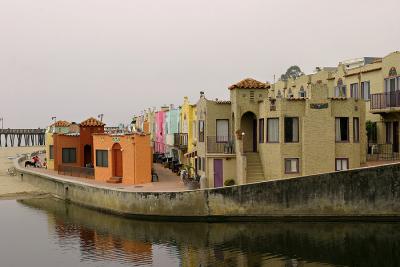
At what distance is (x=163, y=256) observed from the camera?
30406 millimetres

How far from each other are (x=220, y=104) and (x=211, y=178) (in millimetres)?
6357

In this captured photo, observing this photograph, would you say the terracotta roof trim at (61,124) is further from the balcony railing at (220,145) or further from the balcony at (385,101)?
the balcony at (385,101)

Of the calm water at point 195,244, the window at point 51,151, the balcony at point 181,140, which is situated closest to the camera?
the calm water at point 195,244

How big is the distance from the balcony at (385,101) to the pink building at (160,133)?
3206 centimetres

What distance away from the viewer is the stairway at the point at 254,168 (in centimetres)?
4050

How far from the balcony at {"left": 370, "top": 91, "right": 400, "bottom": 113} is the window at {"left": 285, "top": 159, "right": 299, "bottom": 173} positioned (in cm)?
965

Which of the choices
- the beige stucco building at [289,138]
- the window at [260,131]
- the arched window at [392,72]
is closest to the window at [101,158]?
the beige stucco building at [289,138]

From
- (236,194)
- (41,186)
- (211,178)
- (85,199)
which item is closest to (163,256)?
(236,194)

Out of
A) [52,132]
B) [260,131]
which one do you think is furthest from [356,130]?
[52,132]

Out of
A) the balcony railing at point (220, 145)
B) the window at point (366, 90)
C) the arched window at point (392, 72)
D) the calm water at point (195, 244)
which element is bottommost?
the calm water at point (195, 244)

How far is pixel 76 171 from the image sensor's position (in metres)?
56.5

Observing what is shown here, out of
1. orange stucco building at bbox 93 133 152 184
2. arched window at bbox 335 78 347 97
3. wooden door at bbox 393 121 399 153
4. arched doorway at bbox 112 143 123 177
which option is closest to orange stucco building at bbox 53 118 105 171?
orange stucco building at bbox 93 133 152 184

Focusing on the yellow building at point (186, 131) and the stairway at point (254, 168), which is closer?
the stairway at point (254, 168)

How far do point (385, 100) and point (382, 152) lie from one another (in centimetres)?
450
